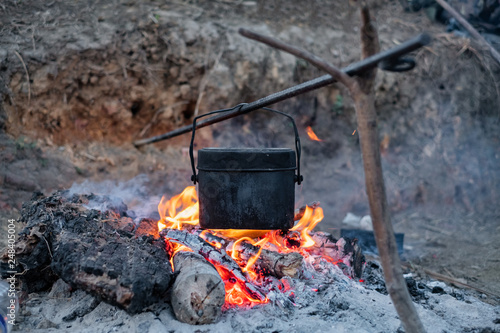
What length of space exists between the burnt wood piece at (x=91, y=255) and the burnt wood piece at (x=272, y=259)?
606mm

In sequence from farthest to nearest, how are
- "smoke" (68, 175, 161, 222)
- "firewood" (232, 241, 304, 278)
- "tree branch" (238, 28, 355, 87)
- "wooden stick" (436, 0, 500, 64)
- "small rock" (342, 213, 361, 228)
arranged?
1. "wooden stick" (436, 0, 500, 64)
2. "small rock" (342, 213, 361, 228)
3. "smoke" (68, 175, 161, 222)
4. "firewood" (232, 241, 304, 278)
5. "tree branch" (238, 28, 355, 87)

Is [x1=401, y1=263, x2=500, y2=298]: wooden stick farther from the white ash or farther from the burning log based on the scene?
the burning log

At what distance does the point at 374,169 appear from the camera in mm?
1868

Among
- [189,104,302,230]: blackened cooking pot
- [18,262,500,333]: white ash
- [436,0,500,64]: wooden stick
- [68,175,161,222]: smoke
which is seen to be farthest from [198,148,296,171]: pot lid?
[436,0,500,64]: wooden stick

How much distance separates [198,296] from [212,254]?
0.50 metres

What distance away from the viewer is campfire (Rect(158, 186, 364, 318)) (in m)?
2.71

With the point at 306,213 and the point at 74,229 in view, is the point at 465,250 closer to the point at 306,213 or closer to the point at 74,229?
the point at 306,213

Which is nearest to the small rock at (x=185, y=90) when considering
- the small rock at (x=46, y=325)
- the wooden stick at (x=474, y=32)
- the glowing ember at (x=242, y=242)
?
the glowing ember at (x=242, y=242)

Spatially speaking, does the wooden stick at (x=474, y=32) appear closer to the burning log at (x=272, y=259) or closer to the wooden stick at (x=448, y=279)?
the wooden stick at (x=448, y=279)

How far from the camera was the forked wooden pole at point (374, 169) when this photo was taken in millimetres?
1863

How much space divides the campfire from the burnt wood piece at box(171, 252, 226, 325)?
0.05 m

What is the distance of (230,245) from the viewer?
305 cm

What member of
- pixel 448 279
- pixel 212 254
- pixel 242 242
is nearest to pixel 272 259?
pixel 242 242

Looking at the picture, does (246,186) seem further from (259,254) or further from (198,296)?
(198,296)
